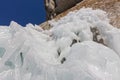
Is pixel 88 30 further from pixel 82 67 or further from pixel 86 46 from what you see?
pixel 82 67

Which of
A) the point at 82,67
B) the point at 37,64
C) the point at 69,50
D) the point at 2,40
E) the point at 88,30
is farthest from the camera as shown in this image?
the point at 88,30

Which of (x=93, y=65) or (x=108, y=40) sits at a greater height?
(x=108, y=40)

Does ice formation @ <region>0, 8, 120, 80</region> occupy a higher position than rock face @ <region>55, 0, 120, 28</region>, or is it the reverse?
rock face @ <region>55, 0, 120, 28</region>

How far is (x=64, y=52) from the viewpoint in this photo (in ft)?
45.6

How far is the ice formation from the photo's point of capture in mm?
11711

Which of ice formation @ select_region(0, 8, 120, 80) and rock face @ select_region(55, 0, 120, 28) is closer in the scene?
ice formation @ select_region(0, 8, 120, 80)

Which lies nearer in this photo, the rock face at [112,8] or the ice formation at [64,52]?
the ice formation at [64,52]

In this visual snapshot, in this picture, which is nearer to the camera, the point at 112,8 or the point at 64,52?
the point at 64,52

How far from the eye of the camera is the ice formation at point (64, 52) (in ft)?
38.4

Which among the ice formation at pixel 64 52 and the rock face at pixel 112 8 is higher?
the rock face at pixel 112 8

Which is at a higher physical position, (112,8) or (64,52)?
(112,8)

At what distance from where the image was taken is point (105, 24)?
16.1 meters

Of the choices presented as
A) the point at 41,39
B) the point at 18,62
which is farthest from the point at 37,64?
the point at 41,39

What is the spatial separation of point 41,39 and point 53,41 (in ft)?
1.57
